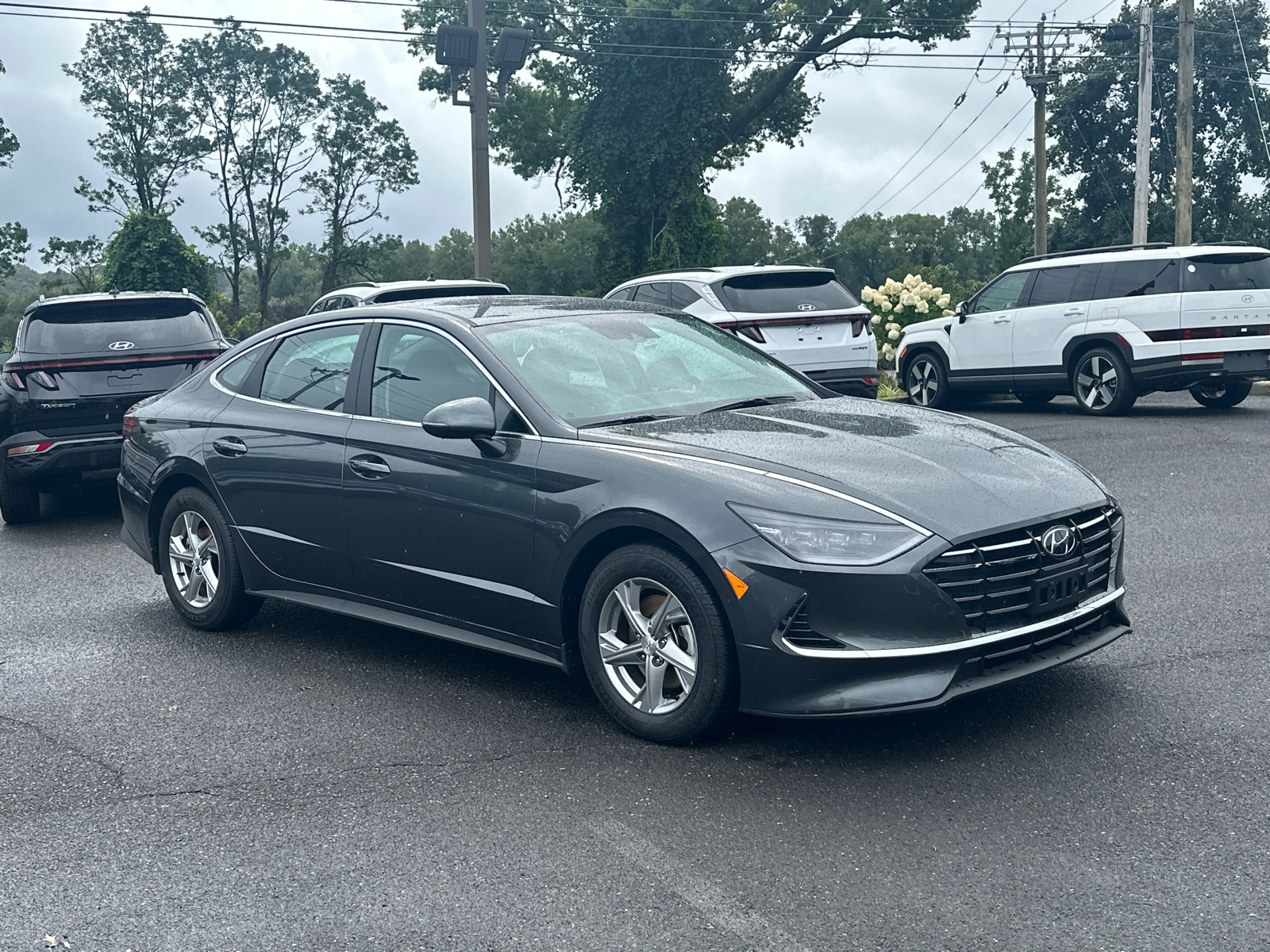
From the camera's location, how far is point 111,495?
11828 millimetres

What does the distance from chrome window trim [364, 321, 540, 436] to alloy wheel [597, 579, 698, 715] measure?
2.57ft

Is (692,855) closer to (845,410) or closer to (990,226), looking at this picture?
(845,410)

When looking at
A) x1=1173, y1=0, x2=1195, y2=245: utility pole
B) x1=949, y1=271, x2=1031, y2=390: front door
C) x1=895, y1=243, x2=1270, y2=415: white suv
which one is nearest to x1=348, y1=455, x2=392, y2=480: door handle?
x1=895, y1=243, x2=1270, y2=415: white suv

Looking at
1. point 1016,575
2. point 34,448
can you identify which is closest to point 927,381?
point 34,448

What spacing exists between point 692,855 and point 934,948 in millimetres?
791

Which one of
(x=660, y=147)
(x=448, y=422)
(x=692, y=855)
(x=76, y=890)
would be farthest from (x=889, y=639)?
(x=660, y=147)

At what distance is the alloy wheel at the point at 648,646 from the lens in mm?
4477

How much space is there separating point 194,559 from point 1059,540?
415 cm

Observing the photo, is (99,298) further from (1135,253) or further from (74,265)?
(74,265)

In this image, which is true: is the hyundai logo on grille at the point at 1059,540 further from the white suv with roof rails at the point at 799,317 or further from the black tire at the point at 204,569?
the white suv with roof rails at the point at 799,317

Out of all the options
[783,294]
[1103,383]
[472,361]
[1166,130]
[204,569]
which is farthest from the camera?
[1166,130]

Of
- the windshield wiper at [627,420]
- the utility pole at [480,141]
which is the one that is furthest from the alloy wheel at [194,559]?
the utility pole at [480,141]

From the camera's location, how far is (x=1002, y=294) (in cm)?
1580

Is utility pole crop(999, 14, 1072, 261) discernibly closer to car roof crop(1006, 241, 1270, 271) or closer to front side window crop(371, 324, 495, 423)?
car roof crop(1006, 241, 1270, 271)
